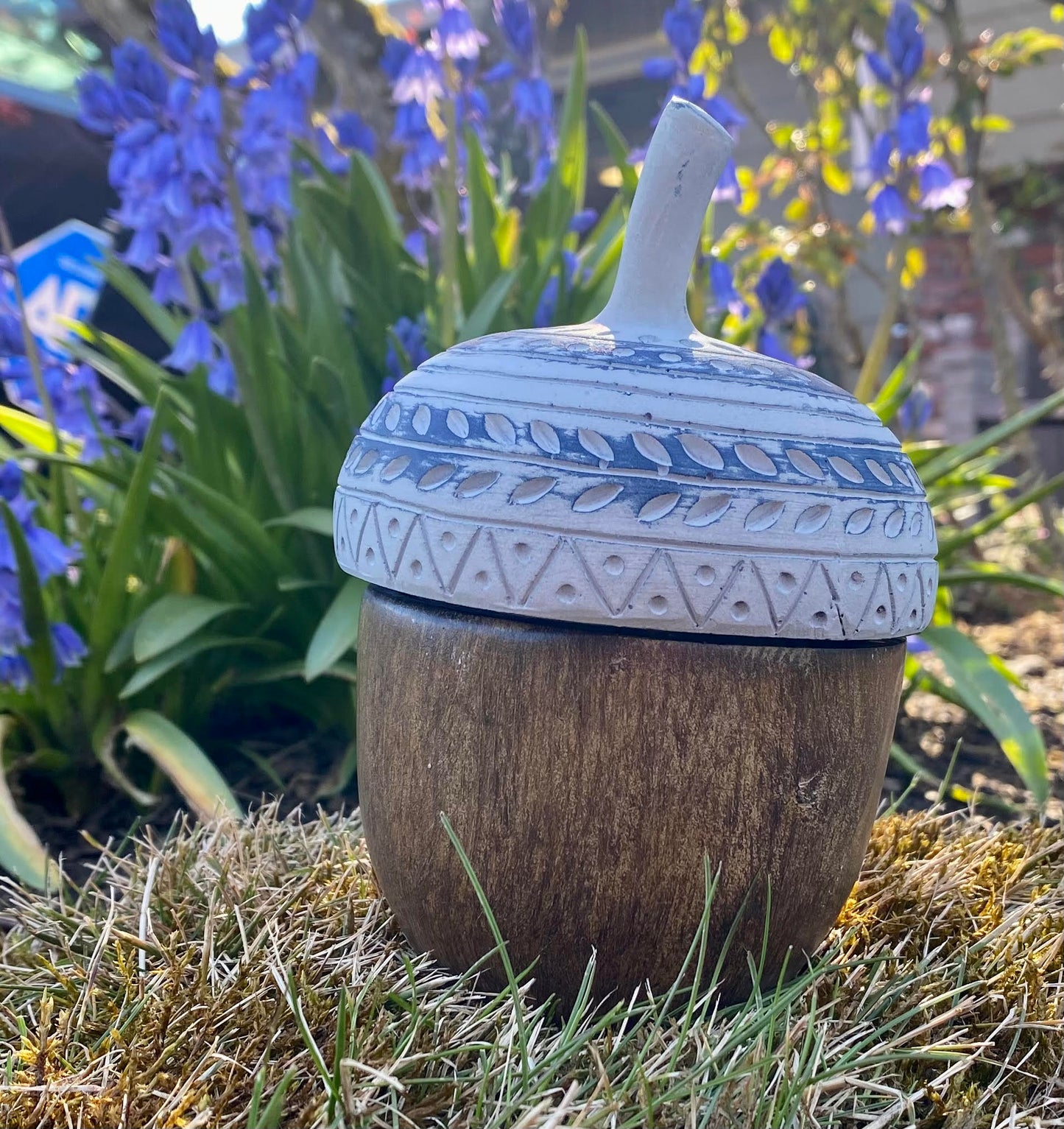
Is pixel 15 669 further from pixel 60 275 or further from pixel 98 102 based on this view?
pixel 60 275

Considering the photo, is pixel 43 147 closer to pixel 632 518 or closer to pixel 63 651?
pixel 63 651

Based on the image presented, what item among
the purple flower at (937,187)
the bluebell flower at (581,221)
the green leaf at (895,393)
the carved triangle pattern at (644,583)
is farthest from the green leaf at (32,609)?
the purple flower at (937,187)

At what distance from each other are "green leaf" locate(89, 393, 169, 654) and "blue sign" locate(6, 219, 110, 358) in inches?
43.1

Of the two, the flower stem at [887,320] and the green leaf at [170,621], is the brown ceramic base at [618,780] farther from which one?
the flower stem at [887,320]

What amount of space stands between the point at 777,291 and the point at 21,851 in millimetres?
1613

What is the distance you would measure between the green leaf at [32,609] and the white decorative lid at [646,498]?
78 centimetres

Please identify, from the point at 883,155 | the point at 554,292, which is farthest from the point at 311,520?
the point at 883,155

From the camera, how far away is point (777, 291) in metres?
2.06

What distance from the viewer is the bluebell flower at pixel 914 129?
1999 mm

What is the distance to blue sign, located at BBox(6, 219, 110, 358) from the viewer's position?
2.55 m

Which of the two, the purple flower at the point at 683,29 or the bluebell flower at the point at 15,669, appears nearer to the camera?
the bluebell flower at the point at 15,669

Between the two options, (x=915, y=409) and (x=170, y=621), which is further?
(x=915, y=409)

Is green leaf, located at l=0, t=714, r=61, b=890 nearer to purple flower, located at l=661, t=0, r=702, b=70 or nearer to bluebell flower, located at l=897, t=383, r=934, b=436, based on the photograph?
purple flower, located at l=661, t=0, r=702, b=70

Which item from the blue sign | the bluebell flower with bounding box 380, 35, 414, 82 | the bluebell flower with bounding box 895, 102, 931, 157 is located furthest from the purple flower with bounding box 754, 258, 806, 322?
the blue sign
